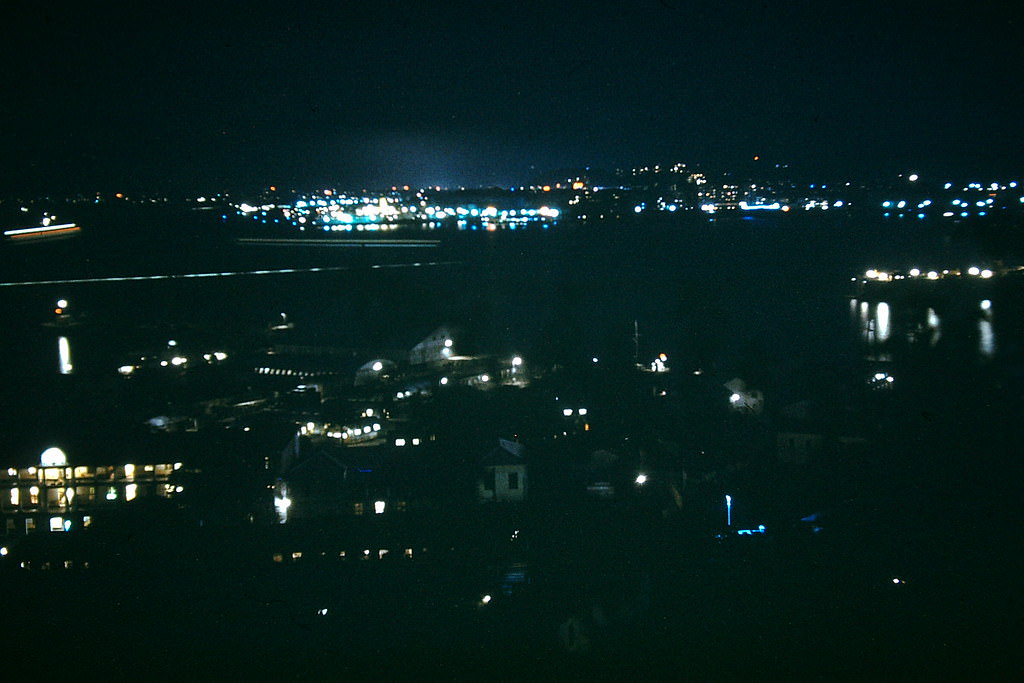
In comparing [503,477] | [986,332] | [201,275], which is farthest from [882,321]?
[201,275]

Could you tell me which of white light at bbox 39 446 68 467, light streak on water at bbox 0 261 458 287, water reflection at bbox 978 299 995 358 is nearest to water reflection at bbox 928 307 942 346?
water reflection at bbox 978 299 995 358

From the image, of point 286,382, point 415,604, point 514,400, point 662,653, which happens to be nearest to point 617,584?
point 662,653

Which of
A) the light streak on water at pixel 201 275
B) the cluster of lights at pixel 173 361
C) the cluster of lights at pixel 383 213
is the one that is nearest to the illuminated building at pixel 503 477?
the cluster of lights at pixel 173 361

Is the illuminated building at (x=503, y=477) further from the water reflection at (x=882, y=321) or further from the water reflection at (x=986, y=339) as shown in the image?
the water reflection at (x=986, y=339)

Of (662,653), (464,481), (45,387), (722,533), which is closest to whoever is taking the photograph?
(662,653)

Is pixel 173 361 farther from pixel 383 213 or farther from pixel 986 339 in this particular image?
pixel 986 339

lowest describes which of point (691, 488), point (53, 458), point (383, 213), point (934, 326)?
point (691, 488)

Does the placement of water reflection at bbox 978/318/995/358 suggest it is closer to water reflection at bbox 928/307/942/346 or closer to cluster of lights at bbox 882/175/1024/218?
water reflection at bbox 928/307/942/346

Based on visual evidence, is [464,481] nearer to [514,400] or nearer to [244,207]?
[514,400]

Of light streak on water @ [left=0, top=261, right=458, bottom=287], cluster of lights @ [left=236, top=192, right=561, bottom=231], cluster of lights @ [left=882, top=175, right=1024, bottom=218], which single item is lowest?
light streak on water @ [left=0, top=261, right=458, bottom=287]
